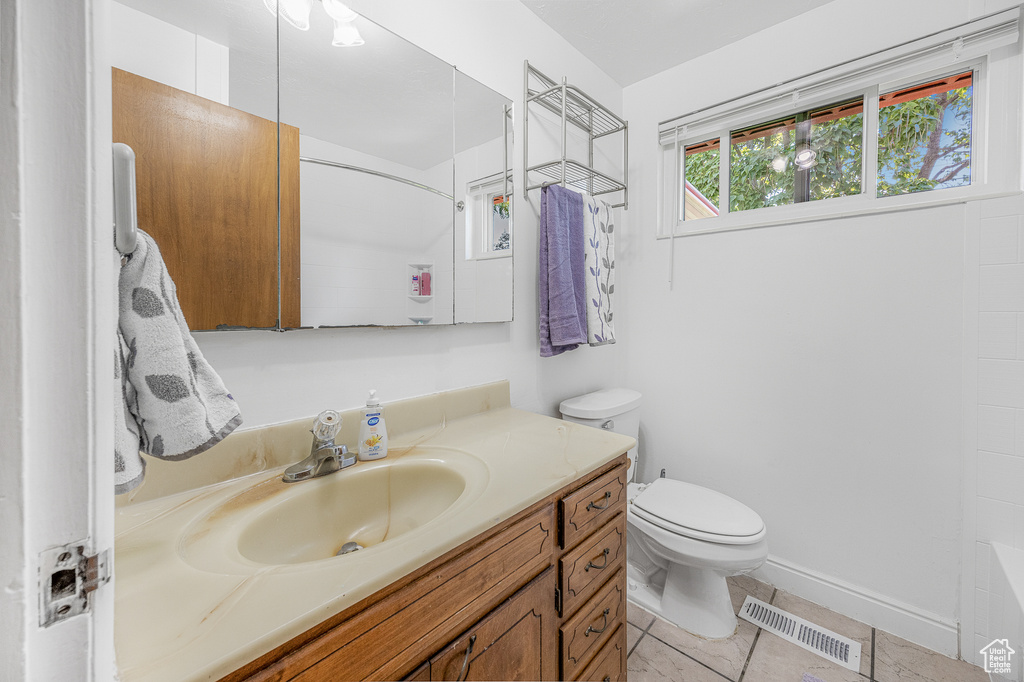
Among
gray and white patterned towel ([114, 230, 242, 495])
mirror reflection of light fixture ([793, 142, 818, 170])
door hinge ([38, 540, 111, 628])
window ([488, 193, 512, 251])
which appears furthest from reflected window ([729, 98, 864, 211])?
door hinge ([38, 540, 111, 628])

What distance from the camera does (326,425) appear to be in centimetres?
90

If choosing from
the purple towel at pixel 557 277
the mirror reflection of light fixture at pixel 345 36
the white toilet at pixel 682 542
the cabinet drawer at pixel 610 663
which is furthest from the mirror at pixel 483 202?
the cabinet drawer at pixel 610 663

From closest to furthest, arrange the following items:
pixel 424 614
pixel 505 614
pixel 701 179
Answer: pixel 424 614
pixel 505 614
pixel 701 179

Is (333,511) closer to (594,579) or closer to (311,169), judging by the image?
(594,579)

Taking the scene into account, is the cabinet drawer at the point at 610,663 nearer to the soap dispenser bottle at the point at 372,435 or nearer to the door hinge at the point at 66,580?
the soap dispenser bottle at the point at 372,435

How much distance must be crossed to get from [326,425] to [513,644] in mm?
582

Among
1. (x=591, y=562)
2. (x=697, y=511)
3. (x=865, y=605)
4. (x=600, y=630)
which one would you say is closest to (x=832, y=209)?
(x=697, y=511)

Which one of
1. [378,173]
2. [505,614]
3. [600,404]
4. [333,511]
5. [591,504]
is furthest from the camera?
[600,404]

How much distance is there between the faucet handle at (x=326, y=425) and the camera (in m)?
0.89

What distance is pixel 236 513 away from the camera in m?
0.71

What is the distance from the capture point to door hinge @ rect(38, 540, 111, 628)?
0.26 metres

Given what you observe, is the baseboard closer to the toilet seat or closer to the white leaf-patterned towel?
the toilet seat

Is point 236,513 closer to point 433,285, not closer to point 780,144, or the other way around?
point 433,285

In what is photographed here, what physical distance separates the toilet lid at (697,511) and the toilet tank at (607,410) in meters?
0.20
